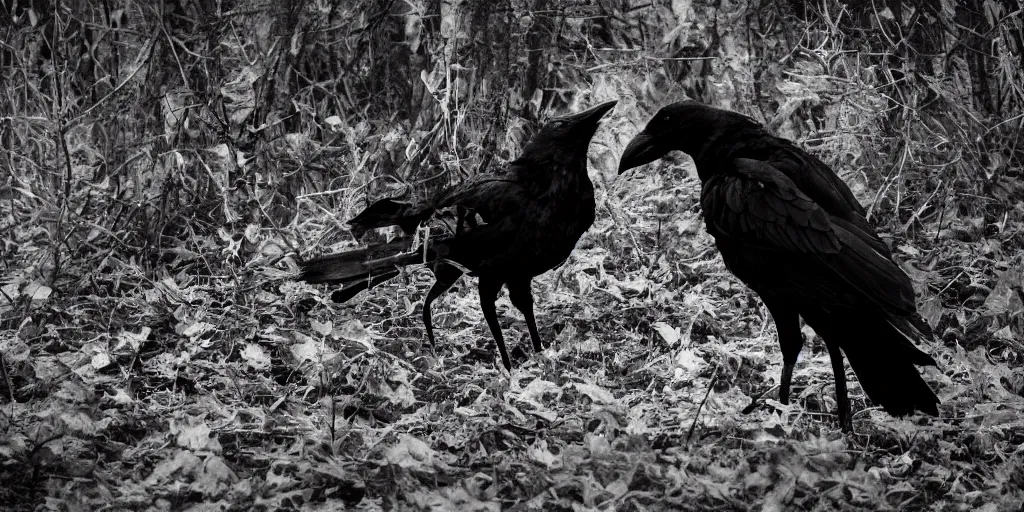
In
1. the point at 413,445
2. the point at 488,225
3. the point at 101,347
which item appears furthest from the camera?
the point at 101,347

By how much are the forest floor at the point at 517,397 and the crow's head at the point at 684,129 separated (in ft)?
3.48

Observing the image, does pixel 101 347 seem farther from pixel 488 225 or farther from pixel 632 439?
pixel 632 439

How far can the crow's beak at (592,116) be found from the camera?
469 centimetres

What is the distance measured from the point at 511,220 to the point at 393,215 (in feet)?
1.99

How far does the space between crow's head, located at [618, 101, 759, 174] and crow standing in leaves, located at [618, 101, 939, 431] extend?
120 mm

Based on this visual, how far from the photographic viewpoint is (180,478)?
13.0 feet

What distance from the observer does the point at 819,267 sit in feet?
13.3

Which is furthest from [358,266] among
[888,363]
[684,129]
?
[888,363]

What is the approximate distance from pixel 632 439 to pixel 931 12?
13.5 ft

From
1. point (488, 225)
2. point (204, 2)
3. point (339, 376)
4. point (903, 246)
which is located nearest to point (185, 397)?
point (339, 376)

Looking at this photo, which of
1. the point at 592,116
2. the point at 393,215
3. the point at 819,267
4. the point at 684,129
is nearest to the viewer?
the point at 819,267

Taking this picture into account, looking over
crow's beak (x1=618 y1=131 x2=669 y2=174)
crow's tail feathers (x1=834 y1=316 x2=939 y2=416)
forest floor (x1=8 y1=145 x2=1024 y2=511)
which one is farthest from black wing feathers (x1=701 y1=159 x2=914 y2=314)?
forest floor (x1=8 y1=145 x2=1024 y2=511)

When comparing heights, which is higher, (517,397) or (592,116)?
(592,116)

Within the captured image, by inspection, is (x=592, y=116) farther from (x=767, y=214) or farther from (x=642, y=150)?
(x=767, y=214)
